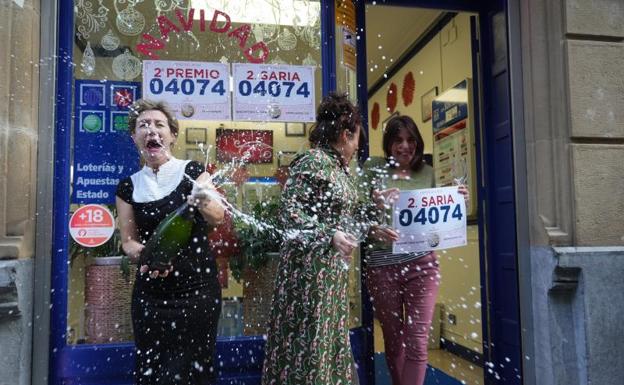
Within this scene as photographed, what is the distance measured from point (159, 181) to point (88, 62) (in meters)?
1.30

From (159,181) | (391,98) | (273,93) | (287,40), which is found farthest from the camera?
(391,98)

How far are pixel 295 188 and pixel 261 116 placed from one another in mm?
1277

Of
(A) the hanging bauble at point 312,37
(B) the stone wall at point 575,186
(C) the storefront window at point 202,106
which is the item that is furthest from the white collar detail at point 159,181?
(B) the stone wall at point 575,186

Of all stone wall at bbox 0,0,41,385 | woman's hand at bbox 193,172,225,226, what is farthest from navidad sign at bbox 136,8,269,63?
woman's hand at bbox 193,172,225,226

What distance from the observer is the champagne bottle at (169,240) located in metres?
2.77

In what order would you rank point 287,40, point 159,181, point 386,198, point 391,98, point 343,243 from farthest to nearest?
point 391,98 → point 287,40 → point 386,198 → point 159,181 → point 343,243

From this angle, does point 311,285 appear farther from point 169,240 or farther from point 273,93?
point 273,93

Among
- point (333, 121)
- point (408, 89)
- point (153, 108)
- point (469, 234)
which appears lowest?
point (469, 234)

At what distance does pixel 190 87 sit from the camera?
152 inches

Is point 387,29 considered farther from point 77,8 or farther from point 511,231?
point 77,8

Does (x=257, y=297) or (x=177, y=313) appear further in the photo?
(x=257, y=297)

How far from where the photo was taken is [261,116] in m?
3.96

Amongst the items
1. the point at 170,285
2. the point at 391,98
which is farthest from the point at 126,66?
the point at 391,98

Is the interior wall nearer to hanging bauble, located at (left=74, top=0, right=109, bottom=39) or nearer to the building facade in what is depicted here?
the building facade
